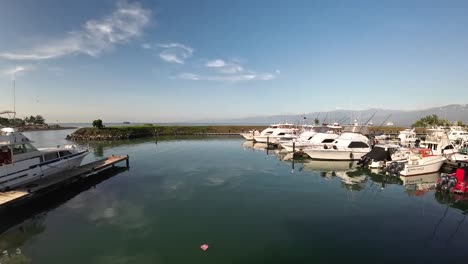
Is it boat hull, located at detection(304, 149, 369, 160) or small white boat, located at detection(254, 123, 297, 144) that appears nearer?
boat hull, located at detection(304, 149, 369, 160)

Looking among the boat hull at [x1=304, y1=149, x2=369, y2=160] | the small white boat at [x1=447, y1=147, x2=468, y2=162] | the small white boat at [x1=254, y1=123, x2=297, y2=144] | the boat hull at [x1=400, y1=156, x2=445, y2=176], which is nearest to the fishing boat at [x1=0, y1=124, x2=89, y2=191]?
the boat hull at [x1=304, y1=149, x2=369, y2=160]

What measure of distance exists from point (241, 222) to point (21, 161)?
14769 mm

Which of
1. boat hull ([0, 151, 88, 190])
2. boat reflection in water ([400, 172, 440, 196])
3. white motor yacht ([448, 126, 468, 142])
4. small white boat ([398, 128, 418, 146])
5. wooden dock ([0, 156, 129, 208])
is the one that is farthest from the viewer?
small white boat ([398, 128, 418, 146])

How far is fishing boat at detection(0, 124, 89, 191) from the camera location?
1580 centimetres

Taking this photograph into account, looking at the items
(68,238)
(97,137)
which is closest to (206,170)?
Answer: (68,238)

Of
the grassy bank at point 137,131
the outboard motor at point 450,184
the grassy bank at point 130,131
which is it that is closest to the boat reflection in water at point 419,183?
the outboard motor at point 450,184

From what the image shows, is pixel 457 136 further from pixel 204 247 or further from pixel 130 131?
pixel 130 131

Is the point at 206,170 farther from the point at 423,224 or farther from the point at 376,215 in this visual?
the point at 423,224

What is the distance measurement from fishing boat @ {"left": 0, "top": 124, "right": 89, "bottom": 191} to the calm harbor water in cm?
198

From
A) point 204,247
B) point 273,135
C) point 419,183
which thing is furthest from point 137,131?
point 204,247

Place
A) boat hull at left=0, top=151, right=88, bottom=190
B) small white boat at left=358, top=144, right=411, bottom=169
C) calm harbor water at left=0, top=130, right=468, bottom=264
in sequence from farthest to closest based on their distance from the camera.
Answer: small white boat at left=358, top=144, right=411, bottom=169 < boat hull at left=0, top=151, right=88, bottom=190 < calm harbor water at left=0, top=130, right=468, bottom=264

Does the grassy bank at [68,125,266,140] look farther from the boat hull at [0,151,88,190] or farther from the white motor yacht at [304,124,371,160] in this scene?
the white motor yacht at [304,124,371,160]

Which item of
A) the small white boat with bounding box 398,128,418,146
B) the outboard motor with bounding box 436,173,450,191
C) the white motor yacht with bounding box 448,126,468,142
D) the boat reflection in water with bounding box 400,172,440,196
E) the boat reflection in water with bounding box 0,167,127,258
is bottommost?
the boat reflection in water with bounding box 0,167,127,258

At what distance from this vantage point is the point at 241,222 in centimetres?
1312
